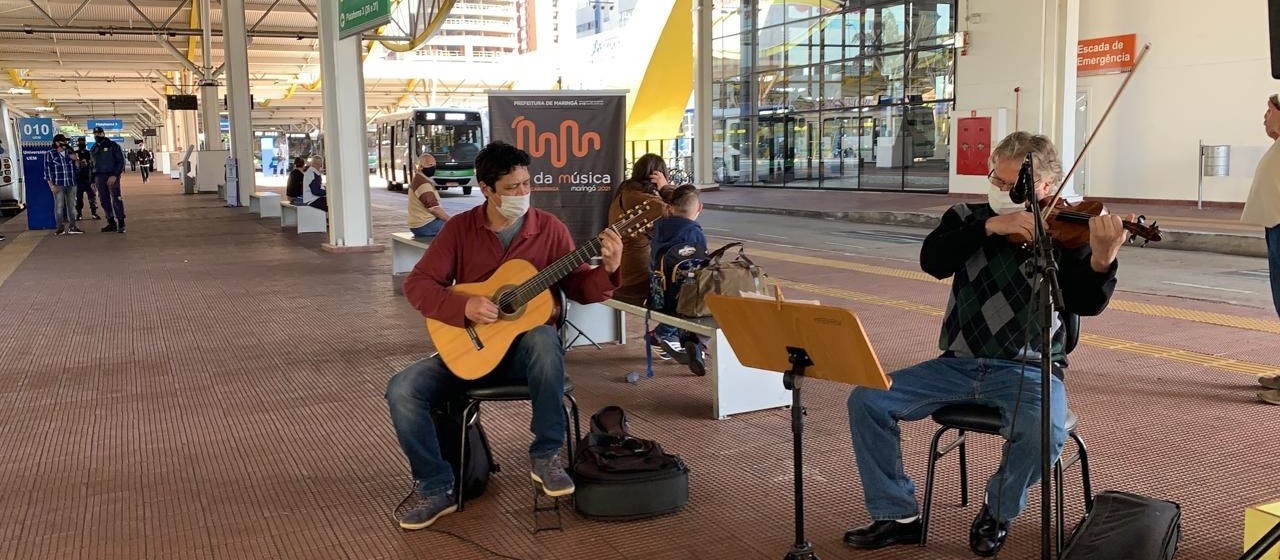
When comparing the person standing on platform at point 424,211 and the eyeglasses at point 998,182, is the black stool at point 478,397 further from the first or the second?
the person standing on platform at point 424,211

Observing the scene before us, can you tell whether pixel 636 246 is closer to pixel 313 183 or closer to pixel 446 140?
pixel 313 183

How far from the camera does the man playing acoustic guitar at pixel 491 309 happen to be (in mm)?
3848

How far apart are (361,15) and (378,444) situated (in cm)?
848

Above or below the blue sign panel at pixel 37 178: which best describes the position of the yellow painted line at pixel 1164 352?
below

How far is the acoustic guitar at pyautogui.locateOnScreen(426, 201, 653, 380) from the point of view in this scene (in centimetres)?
390

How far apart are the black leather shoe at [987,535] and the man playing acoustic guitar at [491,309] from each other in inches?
56.6

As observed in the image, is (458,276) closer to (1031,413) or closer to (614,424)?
(614,424)

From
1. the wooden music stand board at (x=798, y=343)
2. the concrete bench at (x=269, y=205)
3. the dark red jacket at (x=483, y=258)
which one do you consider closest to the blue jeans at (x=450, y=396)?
the dark red jacket at (x=483, y=258)

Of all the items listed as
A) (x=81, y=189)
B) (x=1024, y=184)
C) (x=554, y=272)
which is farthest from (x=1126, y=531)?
(x=81, y=189)

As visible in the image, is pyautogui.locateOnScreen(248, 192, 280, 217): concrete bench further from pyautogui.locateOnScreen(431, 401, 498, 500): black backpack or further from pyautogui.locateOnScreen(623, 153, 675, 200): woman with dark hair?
pyautogui.locateOnScreen(431, 401, 498, 500): black backpack

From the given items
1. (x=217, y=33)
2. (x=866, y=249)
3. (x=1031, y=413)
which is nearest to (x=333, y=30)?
(x=866, y=249)

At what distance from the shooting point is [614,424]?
13.7 feet

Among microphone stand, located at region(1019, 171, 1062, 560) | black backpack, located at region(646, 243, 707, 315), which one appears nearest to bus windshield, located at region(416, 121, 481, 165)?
black backpack, located at region(646, 243, 707, 315)

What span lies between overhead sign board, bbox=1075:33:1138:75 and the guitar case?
55.4 feet
